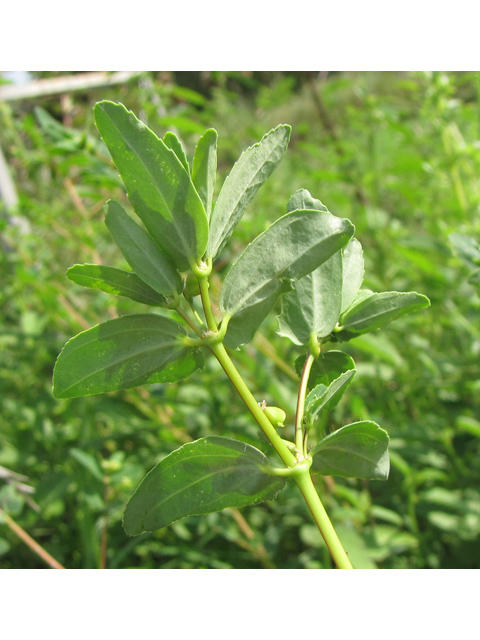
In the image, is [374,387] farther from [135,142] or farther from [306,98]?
[306,98]

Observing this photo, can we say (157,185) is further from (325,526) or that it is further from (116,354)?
(325,526)

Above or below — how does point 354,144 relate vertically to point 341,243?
below

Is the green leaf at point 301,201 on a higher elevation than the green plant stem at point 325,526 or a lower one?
higher

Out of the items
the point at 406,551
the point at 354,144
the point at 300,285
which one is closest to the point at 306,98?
the point at 354,144

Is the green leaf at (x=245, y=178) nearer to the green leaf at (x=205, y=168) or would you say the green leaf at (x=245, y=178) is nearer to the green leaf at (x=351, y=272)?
the green leaf at (x=205, y=168)

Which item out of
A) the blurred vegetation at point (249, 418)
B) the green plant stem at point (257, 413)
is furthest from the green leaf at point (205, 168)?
the blurred vegetation at point (249, 418)
